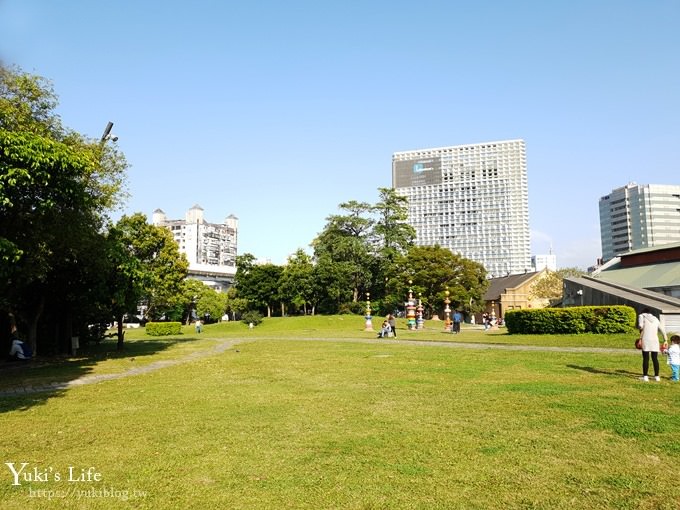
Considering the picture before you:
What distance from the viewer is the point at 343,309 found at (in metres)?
60.3

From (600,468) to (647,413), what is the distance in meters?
3.10

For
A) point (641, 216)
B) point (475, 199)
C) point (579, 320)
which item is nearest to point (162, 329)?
point (579, 320)

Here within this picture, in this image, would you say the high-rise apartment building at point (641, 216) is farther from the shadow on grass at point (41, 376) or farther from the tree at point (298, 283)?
the shadow on grass at point (41, 376)

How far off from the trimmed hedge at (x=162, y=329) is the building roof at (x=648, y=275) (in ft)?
115

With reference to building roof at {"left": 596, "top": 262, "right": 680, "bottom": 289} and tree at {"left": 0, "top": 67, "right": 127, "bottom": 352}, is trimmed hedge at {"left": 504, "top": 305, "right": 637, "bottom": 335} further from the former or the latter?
tree at {"left": 0, "top": 67, "right": 127, "bottom": 352}

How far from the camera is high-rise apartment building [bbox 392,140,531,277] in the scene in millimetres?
160375

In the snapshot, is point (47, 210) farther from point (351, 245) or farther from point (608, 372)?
point (351, 245)

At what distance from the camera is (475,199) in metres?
167

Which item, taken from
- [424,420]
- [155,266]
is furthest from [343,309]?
[424,420]

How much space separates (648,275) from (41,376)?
35.3 m

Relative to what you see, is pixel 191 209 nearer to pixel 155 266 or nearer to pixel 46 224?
pixel 155 266

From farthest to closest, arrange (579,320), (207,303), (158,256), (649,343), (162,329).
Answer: (207,303) < (158,256) < (162,329) < (579,320) < (649,343)

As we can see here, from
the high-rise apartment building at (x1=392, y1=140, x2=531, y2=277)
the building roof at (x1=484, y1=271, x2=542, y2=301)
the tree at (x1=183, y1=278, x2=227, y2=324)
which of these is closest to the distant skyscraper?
the high-rise apartment building at (x1=392, y1=140, x2=531, y2=277)

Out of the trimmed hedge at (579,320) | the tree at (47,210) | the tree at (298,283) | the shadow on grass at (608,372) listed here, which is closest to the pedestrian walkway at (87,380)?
the tree at (47,210)
